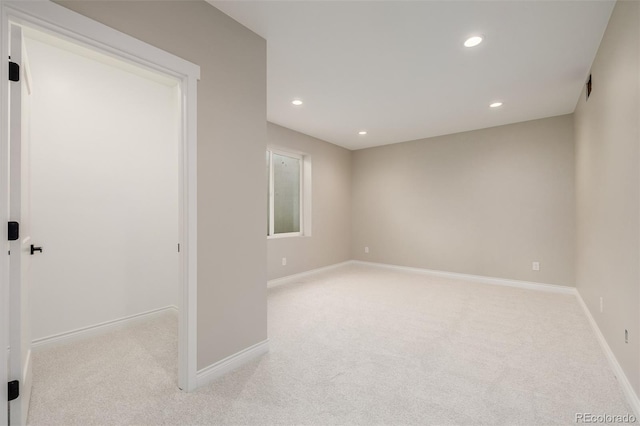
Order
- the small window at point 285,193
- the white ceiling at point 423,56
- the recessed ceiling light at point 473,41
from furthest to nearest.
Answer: the small window at point 285,193 → the recessed ceiling light at point 473,41 → the white ceiling at point 423,56

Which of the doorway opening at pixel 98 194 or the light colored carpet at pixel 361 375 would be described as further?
the doorway opening at pixel 98 194

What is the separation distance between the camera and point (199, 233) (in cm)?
191

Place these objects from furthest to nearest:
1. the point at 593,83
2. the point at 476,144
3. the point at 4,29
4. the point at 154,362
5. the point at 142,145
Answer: the point at 476,144 → the point at 142,145 → the point at 593,83 → the point at 154,362 → the point at 4,29

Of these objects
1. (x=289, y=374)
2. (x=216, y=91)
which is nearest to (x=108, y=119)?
(x=216, y=91)

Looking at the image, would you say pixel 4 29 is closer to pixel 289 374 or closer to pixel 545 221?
pixel 289 374

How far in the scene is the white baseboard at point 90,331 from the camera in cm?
243

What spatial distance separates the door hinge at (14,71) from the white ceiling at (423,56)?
1211mm

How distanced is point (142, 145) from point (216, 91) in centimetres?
158

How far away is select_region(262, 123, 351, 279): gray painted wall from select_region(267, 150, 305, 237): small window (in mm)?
230

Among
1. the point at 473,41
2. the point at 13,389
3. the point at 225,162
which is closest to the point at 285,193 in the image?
the point at 225,162

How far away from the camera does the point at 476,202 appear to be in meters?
4.92

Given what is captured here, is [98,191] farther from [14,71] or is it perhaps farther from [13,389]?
[13,389]

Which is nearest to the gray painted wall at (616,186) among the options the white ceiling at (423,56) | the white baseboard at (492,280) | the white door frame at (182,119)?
the white ceiling at (423,56)

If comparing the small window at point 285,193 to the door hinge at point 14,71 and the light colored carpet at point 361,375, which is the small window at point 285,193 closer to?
the light colored carpet at point 361,375
